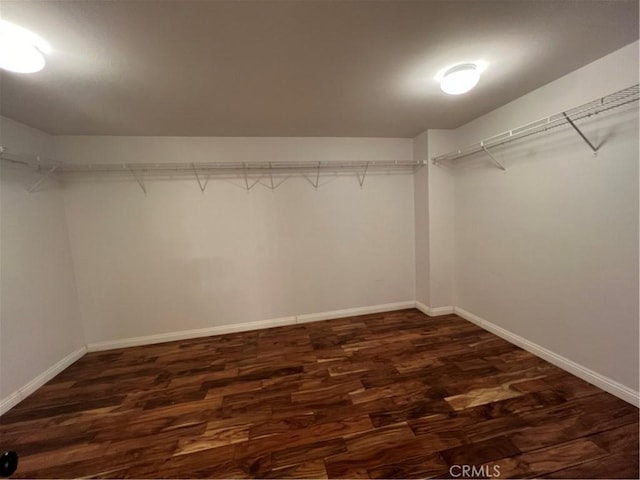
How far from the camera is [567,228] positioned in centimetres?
182

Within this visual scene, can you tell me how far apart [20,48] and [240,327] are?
2.61m

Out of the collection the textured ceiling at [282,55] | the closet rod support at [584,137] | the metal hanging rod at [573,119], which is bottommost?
the closet rod support at [584,137]

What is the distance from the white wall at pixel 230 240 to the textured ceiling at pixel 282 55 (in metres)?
0.58

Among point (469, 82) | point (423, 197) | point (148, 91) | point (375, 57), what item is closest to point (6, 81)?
point (148, 91)

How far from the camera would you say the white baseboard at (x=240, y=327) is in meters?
2.59

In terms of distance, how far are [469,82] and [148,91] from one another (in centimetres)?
218

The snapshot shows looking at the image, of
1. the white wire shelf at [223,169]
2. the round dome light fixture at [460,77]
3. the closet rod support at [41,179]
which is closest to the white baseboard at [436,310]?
the white wire shelf at [223,169]

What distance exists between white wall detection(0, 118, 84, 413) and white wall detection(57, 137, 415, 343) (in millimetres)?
144

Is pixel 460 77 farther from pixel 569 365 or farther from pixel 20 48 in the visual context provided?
pixel 20 48

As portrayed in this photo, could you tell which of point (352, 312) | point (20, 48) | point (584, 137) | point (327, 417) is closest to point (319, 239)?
point (352, 312)

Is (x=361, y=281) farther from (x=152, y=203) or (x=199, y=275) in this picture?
(x=152, y=203)

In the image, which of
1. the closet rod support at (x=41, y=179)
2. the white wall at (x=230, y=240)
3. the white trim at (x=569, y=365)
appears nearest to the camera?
the white trim at (x=569, y=365)

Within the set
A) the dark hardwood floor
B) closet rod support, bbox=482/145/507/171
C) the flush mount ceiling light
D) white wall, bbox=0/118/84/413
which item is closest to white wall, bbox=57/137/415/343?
white wall, bbox=0/118/84/413

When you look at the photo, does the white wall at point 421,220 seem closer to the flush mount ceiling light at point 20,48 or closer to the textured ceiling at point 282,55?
the textured ceiling at point 282,55
